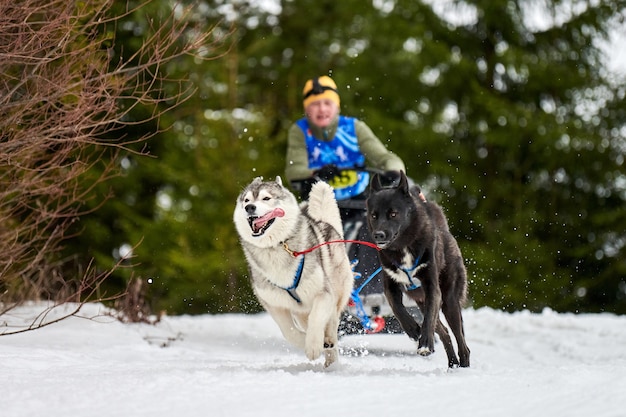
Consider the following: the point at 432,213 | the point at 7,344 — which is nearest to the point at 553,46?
the point at 432,213

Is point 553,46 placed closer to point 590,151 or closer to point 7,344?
point 590,151

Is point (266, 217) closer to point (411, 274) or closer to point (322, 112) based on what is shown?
point (411, 274)

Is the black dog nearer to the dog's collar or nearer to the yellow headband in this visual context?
the dog's collar

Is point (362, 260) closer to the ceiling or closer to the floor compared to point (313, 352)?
closer to the ceiling

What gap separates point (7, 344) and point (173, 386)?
2.55 metres

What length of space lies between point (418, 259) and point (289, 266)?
803 millimetres

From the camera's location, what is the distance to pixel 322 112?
7066mm

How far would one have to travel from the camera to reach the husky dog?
5156mm

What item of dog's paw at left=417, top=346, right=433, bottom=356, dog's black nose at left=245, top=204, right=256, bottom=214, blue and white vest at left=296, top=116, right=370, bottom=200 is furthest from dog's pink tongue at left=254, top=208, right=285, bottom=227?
blue and white vest at left=296, top=116, right=370, bottom=200

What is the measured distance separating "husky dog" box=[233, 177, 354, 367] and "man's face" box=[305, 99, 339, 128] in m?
1.71

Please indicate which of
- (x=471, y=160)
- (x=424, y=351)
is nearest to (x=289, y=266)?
(x=424, y=351)

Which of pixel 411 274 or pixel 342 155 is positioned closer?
pixel 411 274

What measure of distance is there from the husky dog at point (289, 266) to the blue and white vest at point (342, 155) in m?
1.58

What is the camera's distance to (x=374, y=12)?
54.2 ft
